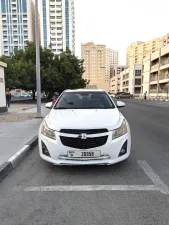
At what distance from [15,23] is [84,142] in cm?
13506

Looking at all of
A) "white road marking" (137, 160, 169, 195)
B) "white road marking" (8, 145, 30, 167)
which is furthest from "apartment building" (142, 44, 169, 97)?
"white road marking" (8, 145, 30, 167)

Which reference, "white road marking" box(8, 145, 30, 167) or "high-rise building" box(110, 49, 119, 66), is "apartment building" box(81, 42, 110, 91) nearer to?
"high-rise building" box(110, 49, 119, 66)

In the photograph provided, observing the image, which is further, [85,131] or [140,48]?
[140,48]

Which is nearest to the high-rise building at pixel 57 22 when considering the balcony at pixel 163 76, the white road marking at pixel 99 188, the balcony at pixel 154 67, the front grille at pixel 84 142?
the balcony at pixel 154 67

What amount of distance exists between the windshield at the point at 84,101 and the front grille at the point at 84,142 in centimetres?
154

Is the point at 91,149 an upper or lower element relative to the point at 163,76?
lower

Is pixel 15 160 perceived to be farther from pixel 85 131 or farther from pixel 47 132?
pixel 85 131

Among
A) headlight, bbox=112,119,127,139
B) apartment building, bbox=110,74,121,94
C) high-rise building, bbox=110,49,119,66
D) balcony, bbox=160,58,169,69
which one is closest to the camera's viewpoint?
headlight, bbox=112,119,127,139

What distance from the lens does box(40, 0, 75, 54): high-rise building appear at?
123625 millimetres

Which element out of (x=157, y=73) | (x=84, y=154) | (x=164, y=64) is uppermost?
(x=164, y=64)

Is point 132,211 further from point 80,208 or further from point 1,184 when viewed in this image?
point 1,184

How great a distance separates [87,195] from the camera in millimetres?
3273

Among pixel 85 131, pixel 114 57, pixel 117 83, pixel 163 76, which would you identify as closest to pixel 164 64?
pixel 163 76

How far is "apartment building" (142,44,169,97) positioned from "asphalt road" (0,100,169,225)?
4175 cm
